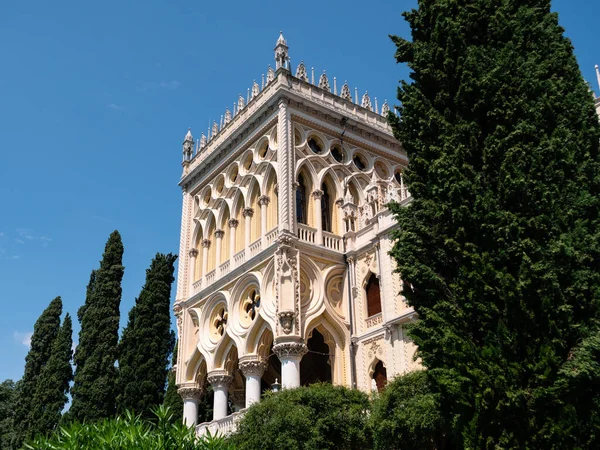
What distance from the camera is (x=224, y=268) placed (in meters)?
27.9

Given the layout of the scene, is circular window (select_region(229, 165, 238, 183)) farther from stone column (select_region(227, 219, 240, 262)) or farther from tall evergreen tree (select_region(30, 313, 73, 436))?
tall evergreen tree (select_region(30, 313, 73, 436))

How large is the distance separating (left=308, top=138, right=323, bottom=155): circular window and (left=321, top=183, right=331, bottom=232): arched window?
142cm

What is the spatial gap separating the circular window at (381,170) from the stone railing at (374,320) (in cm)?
794

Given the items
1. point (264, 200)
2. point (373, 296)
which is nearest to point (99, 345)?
point (264, 200)

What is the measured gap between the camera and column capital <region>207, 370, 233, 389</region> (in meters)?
26.1

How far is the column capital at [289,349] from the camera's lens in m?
22.8

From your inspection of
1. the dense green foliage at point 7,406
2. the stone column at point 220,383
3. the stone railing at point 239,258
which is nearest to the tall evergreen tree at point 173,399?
the stone column at point 220,383

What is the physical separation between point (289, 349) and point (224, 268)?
20.7ft

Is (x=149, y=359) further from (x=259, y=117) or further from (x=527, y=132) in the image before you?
(x=527, y=132)

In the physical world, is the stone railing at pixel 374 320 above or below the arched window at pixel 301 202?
below

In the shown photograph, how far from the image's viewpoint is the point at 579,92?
14.2 metres

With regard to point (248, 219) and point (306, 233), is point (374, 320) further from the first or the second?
point (248, 219)

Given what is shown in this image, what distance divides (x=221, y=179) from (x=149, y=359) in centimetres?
884

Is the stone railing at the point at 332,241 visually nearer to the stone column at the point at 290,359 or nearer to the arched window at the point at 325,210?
the arched window at the point at 325,210
